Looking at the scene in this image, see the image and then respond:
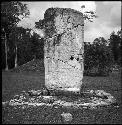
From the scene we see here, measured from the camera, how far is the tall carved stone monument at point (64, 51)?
920 cm

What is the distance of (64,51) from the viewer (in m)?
9.20

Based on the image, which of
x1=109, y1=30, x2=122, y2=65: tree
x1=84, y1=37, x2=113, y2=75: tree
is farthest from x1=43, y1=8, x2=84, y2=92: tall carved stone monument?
x1=109, y1=30, x2=122, y2=65: tree

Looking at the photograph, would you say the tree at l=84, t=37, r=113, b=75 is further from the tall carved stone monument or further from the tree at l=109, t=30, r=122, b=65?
the tree at l=109, t=30, r=122, b=65

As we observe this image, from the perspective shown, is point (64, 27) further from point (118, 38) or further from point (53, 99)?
point (118, 38)

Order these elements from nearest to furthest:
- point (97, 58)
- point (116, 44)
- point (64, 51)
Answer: point (64, 51) < point (97, 58) < point (116, 44)

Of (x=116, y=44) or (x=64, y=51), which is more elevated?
(x=116, y=44)

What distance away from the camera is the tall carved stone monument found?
920 cm

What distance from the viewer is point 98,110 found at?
7.46m

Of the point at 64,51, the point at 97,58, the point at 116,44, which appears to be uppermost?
the point at 116,44

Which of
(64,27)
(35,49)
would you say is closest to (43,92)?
(64,27)

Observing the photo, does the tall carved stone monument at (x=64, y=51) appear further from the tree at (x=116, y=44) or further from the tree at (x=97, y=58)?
the tree at (x=116, y=44)

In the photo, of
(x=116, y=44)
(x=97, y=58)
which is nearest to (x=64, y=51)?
(x=97, y=58)

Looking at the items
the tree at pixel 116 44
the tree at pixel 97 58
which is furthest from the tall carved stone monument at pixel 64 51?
the tree at pixel 116 44

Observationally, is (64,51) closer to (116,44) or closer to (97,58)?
(97,58)
